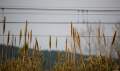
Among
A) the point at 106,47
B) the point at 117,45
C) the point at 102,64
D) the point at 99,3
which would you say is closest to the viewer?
the point at 102,64

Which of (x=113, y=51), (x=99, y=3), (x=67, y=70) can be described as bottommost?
(x=67, y=70)

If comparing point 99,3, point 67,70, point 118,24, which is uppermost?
point 99,3

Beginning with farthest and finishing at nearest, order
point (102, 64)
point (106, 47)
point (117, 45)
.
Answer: point (117, 45), point (106, 47), point (102, 64)

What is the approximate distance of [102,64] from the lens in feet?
8.68

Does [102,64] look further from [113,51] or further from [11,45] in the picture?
[11,45]

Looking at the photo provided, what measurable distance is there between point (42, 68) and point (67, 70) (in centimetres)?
31

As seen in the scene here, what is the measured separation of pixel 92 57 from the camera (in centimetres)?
279

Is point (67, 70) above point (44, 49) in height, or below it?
below

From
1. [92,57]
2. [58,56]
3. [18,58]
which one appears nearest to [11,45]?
[18,58]

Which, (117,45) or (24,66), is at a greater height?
(117,45)

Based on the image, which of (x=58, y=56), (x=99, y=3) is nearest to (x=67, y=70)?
(x=58, y=56)

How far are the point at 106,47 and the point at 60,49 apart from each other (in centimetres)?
53

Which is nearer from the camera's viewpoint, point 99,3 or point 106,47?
point 106,47

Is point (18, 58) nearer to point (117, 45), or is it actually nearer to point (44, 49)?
point (44, 49)
